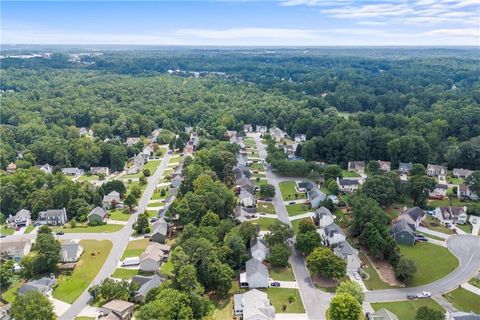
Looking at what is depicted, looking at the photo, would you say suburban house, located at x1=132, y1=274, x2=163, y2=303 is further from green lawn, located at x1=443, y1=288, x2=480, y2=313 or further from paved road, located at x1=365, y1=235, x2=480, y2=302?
green lawn, located at x1=443, y1=288, x2=480, y2=313

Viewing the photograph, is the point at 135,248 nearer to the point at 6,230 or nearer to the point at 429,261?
the point at 6,230

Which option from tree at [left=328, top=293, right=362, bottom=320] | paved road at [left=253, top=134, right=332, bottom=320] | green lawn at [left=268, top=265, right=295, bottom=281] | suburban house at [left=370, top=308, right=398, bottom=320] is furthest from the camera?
green lawn at [left=268, top=265, right=295, bottom=281]

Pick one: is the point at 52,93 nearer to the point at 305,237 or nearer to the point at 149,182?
the point at 149,182

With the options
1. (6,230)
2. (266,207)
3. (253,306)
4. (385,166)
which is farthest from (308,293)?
(385,166)

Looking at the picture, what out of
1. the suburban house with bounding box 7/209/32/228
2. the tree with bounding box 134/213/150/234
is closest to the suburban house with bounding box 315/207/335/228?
the tree with bounding box 134/213/150/234

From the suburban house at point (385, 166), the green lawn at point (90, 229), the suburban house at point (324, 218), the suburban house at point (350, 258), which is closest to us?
the suburban house at point (350, 258)

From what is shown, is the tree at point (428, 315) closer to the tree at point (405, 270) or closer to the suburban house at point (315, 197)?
the tree at point (405, 270)

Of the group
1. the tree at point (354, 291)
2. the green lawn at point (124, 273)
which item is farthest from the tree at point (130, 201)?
the tree at point (354, 291)
